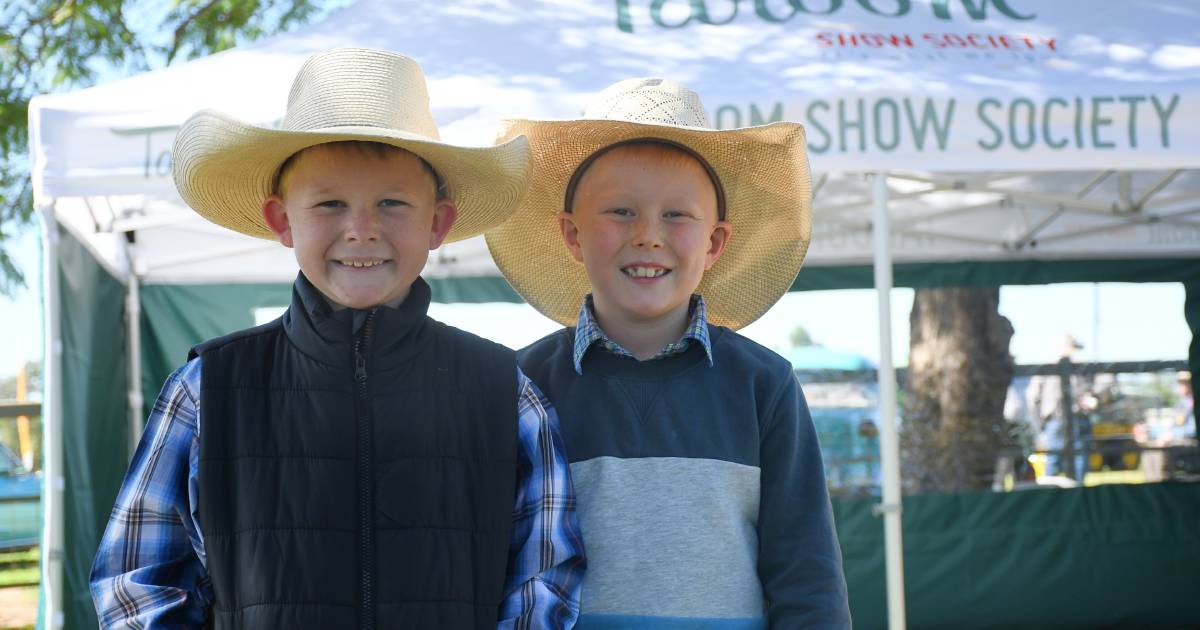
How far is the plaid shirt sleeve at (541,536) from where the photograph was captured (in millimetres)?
1709

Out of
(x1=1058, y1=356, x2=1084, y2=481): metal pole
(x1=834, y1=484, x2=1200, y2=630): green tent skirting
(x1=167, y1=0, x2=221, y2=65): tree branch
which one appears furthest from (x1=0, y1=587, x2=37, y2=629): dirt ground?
(x1=1058, y1=356, x2=1084, y2=481): metal pole

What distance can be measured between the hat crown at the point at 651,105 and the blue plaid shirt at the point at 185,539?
1.89ft

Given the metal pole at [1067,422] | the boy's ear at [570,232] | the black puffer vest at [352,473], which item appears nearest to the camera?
the black puffer vest at [352,473]

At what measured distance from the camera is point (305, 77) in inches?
77.7

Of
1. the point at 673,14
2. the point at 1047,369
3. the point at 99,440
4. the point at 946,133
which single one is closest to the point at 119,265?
the point at 99,440

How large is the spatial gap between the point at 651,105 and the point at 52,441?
287cm

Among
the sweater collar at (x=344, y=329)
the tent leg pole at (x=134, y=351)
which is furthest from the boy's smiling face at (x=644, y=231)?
the tent leg pole at (x=134, y=351)

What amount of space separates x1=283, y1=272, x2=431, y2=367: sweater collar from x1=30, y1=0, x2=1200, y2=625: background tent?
2.19m

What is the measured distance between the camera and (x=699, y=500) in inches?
73.9

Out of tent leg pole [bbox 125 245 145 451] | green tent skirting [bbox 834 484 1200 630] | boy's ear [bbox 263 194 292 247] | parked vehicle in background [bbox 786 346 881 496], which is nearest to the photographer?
boy's ear [bbox 263 194 292 247]

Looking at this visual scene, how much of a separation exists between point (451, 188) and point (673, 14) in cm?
279

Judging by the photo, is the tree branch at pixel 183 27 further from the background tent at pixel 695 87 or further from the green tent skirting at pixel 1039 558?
the green tent skirting at pixel 1039 558

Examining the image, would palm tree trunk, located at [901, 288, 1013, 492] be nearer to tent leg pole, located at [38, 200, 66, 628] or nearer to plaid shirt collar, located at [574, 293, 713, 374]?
tent leg pole, located at [38, 200, 66, 628]

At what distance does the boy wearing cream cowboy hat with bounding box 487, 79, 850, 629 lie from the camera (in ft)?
6.08
